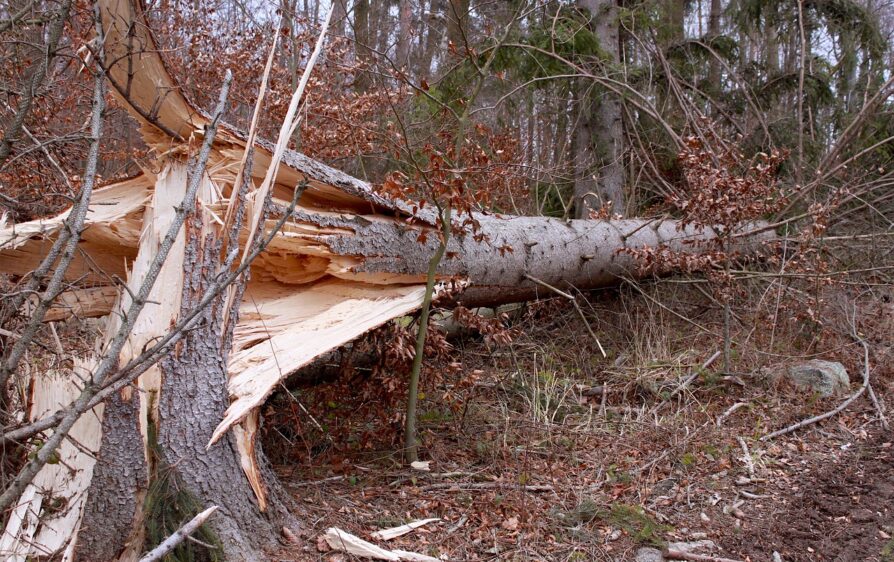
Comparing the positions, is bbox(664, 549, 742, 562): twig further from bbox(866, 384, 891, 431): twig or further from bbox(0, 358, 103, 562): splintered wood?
bbox(0, 358, 103, 562): splintered wood

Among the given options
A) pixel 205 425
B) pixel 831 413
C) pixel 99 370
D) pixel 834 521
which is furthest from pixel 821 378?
pixel 99 370

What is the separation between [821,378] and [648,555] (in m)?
2.66

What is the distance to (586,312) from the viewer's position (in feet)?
21.0

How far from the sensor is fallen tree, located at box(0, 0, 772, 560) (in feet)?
9.23

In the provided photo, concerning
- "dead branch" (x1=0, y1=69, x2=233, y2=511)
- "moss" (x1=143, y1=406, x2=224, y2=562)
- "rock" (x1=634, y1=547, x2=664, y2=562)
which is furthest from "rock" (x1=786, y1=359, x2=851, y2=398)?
"dead branch" (x1=0, y1=69, x2=233, y2=511)

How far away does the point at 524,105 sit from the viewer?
30.4 feet

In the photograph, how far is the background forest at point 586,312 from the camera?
139 inches

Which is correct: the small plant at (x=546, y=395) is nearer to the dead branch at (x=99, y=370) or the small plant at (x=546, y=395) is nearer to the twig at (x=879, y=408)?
the twig at (x=879, y=408)

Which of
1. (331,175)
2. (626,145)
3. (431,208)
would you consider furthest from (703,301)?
(331,175)

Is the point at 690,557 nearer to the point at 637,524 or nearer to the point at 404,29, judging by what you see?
the point at 637,524

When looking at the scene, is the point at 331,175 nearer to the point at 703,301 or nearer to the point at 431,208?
the point at 431,208

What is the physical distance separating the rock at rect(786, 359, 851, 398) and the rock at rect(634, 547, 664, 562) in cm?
250

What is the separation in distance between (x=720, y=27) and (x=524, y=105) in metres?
6.02

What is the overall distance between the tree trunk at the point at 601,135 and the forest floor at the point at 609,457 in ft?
8.82
